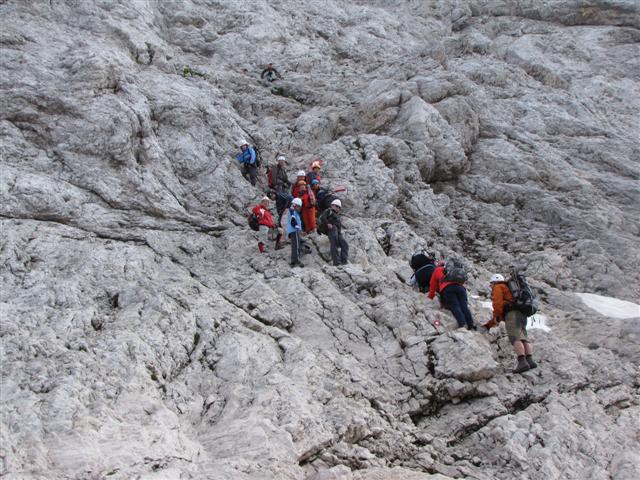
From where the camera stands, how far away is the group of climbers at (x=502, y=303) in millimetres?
14641

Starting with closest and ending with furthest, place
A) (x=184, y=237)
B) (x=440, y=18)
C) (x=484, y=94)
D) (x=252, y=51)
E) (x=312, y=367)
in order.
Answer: (x=312, y=367), (x=184, y=237), (x=484, y=94), (x=252, y=51), (x=440, y=18)

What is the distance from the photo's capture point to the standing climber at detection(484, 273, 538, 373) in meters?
14.4

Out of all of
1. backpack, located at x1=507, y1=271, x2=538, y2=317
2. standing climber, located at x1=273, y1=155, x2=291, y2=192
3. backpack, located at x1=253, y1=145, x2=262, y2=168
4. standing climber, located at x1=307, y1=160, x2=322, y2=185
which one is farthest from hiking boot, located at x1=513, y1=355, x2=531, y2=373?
backpack, located at x1=253, y1=145, x2=262, y2=168

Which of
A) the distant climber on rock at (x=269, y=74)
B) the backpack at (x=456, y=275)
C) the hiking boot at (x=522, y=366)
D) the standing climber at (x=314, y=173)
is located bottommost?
the hiking boot at (x=522, y=366)

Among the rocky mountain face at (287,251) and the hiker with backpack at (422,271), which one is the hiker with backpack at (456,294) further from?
the hiker with backpack at (422,271)

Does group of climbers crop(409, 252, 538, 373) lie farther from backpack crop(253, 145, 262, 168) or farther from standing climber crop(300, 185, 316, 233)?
backpack crop(253, 145, 262, 168)

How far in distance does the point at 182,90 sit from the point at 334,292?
43.2ft

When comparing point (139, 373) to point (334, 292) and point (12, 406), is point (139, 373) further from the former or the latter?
point (334, 292)

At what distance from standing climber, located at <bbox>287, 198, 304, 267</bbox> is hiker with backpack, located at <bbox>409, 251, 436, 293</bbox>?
3.38m

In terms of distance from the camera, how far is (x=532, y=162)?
1017 inches

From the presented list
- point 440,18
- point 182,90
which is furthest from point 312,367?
point 440,18

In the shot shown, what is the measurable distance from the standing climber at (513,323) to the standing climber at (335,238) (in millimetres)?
4676

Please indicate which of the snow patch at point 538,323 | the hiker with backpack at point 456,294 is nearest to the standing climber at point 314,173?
the hiker with backpack at point 456,294

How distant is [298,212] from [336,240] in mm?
1473
